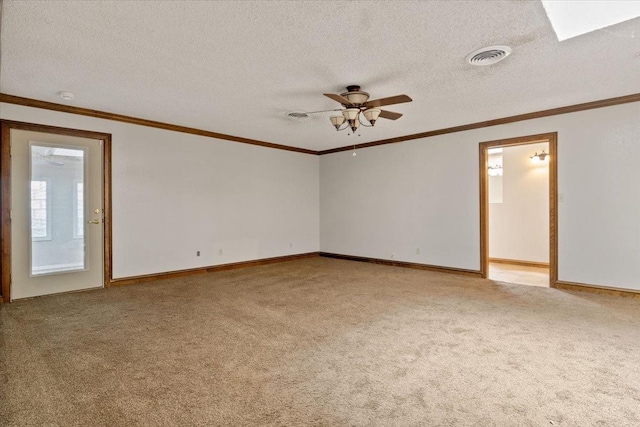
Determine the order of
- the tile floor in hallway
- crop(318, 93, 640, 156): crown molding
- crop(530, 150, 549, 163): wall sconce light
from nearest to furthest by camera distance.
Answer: crop(318, 93, 640, 156): crown molding
the tile floor in hallway
crop(530, 150, 549, 163): wall sconce light

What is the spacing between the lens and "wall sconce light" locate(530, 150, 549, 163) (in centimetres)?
645

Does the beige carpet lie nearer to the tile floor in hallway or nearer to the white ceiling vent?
the tile floor in hallway

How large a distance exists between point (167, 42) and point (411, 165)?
485cm

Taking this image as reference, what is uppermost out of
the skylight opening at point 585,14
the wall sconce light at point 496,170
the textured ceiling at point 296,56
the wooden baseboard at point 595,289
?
the skylight opening at point 585,14

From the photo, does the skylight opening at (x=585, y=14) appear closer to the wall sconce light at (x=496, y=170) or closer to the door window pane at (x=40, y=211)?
the wall sconce light at (x=496, y=170)

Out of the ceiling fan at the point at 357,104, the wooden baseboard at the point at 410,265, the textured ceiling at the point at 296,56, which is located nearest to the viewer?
the textured ceiling at the point at 296,56

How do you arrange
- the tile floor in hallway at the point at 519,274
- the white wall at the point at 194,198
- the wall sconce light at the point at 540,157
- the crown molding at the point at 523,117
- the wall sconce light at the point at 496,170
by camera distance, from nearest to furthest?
the crown molding at the point at 523,117, the white wall at the point at 194,198, the tile floor in hallway at the point at 519,274, the wall sconce light at the point at 540,157, the wall sconce light at the point at 496,170

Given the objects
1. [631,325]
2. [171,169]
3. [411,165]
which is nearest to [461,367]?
[631,325]

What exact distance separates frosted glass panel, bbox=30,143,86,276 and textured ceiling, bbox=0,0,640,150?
780 millimetres

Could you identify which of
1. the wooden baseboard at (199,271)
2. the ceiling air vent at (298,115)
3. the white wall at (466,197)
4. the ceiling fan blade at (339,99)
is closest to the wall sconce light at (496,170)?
the white wall at (466,197)

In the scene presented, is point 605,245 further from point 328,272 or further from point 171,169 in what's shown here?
point 171,169

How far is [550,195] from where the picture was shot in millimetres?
4902

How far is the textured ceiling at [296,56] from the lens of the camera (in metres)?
2.39

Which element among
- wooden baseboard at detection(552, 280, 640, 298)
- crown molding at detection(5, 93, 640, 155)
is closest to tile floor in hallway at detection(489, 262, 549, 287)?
wooden baseboard at detection(552, 280, 640, 298)
